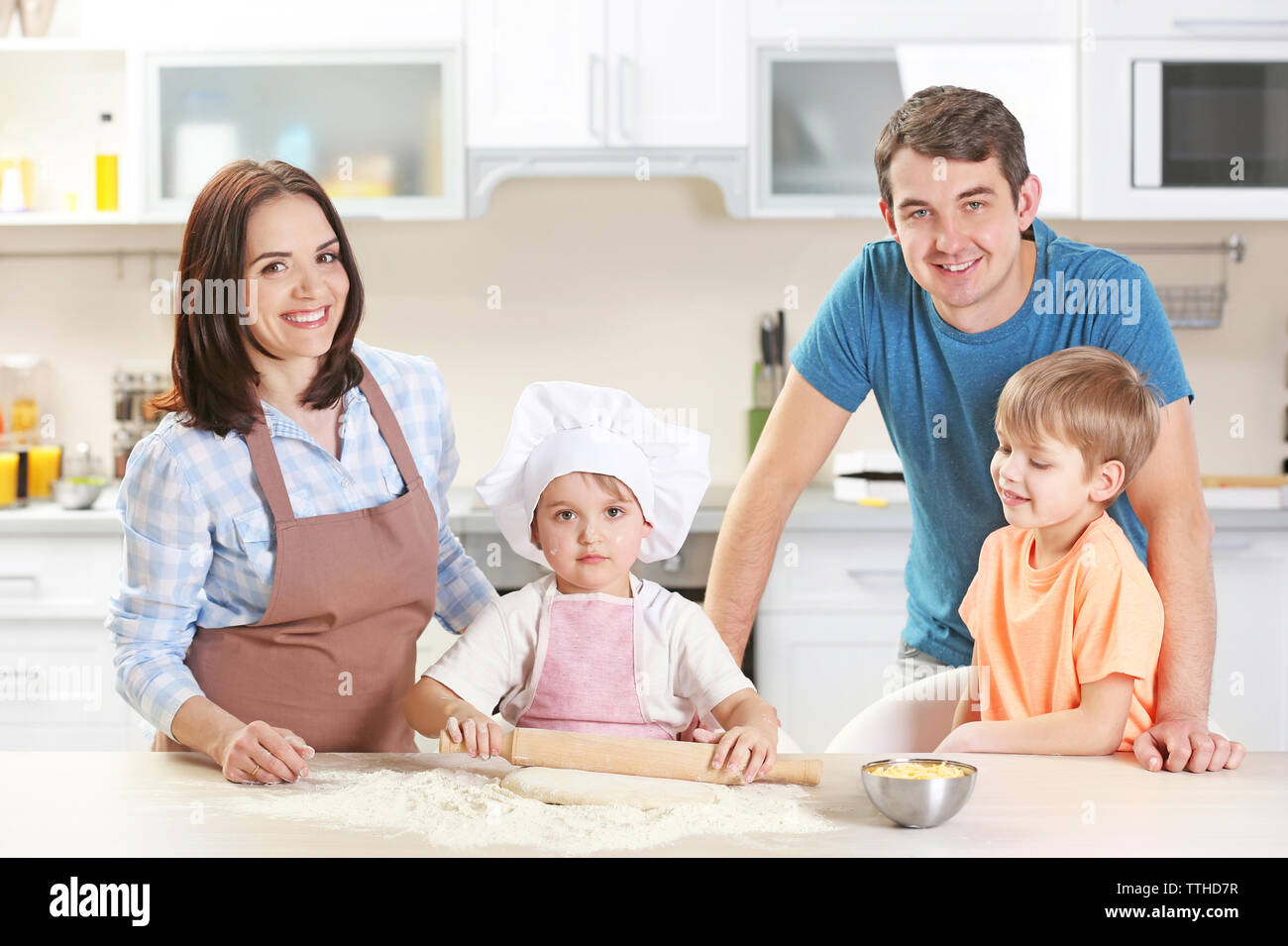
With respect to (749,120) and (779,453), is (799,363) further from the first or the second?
(749,120)

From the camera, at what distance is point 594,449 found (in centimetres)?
125

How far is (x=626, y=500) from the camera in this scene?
49.8 inches

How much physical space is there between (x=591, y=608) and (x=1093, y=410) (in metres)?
0.59

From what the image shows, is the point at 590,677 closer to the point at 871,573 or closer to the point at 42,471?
the point at 871,573

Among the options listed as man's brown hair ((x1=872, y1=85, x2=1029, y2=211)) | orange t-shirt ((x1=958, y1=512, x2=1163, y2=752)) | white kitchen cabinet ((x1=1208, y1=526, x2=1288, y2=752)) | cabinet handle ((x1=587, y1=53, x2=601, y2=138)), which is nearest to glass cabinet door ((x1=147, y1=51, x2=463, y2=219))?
cabinet handle ((x1=587, y1=53, x2=601, y2=138))

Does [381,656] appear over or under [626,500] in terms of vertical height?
under

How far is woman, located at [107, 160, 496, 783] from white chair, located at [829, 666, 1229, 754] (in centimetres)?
56

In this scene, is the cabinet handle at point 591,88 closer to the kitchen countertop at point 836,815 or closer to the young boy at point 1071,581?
the young boy at point 1071,581

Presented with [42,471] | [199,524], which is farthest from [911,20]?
[42,471]

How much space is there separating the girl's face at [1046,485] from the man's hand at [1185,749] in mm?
253

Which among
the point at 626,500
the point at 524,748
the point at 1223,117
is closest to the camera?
the point at 524,748

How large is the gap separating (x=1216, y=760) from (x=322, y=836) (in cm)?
85

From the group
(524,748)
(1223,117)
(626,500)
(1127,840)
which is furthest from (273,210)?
(1223,117)

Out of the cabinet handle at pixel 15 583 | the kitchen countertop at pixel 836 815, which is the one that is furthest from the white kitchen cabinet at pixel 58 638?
the kitchen countertop at pixel 836 815
